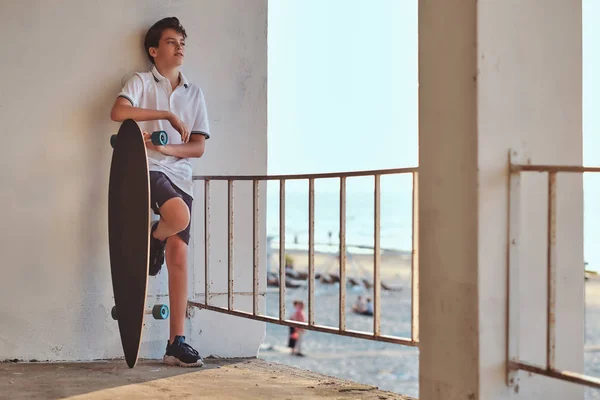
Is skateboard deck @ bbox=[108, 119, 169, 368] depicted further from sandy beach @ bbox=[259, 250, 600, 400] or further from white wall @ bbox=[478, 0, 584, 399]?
sandy beach @ bbox=[259, 250, 600, 400]

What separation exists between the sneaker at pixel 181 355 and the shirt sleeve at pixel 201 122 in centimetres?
90

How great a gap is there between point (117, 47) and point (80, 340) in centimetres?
132

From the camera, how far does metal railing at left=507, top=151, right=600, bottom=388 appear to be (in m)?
2.14

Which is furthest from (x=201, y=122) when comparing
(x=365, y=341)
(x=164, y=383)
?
(x=365, y=341)

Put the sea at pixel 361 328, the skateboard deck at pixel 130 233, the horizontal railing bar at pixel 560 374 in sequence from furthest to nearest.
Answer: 1. the sea at pixel 361 328
2. the skateboard deck at pixel 130 233
3. the horizontal railing bar at pixel 560 374

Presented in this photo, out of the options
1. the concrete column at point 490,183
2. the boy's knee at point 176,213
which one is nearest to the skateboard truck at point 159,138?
the boy's knee at point 176,213

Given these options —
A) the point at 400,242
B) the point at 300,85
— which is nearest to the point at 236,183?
the point at 400,242

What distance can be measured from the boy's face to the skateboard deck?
42 centimetres

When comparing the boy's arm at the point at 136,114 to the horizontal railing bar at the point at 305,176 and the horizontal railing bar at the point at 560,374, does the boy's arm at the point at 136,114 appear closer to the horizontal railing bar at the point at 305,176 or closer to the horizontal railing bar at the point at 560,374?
the horizontal railing bar at the point at 305,176

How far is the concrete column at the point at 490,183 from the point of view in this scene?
2.18 meters

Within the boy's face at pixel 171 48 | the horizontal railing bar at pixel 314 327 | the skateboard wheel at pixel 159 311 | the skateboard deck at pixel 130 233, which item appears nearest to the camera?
the horizontal railing bar at pixel 314 327

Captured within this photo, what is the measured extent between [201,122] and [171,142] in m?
0.17

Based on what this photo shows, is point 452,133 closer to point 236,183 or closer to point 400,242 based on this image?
point 236,183

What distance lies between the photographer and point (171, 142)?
3496 millimetres
